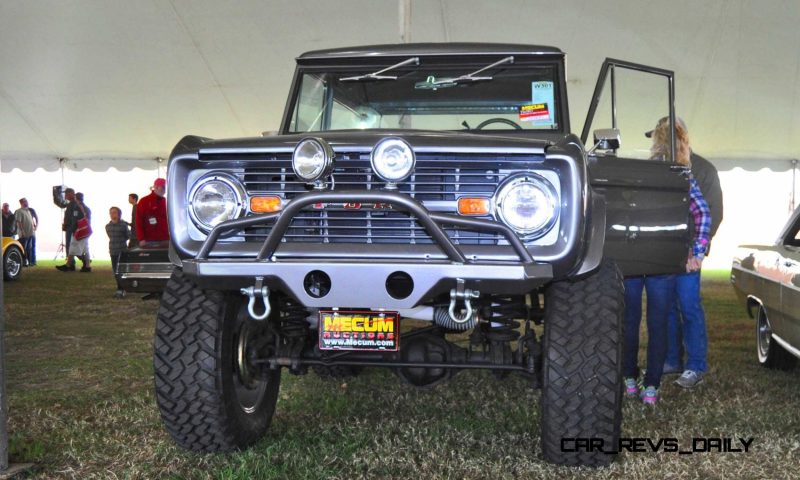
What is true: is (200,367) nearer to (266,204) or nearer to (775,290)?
(266,204)

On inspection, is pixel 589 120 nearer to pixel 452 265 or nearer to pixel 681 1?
pixel 452 265

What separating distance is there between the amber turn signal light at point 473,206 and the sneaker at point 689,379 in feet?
8.39

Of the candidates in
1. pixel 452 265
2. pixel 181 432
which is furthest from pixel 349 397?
pixel 452 265

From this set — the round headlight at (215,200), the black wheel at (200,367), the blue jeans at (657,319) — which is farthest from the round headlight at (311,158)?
the blue jeans at (657,319)

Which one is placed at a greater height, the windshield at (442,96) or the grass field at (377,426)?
the windshield at (442,96)

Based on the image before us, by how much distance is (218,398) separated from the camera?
3.31m

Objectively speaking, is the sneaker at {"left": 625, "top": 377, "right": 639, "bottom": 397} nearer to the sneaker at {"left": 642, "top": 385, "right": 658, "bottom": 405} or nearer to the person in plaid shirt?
the sneaker at {"left": 642, "top": 385, "right": 658, "bottom": 405}

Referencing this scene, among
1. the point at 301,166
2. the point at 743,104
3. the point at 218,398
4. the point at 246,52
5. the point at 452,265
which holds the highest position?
the point at 246,52

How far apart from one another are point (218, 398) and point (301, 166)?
1088 mm

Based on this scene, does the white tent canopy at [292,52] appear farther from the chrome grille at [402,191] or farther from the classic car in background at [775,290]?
the chrome grille at [402,191]

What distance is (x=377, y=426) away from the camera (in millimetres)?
3924

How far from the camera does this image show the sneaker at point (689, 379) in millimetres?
4871

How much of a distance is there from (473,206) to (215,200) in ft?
3.35

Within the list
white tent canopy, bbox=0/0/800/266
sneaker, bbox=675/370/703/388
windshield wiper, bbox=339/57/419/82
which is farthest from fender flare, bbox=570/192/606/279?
white tent canopy, bbox=0/0/800/266
